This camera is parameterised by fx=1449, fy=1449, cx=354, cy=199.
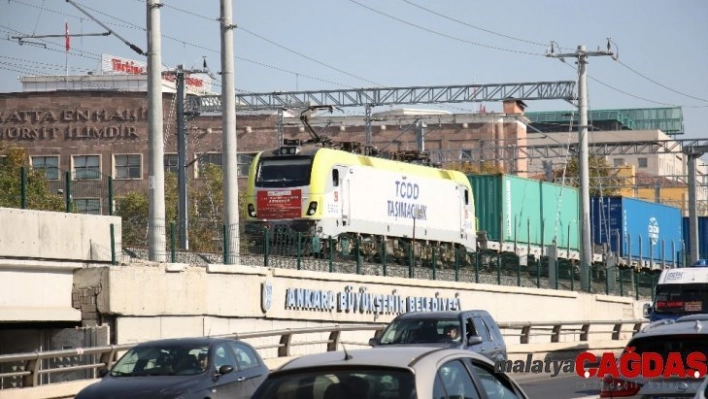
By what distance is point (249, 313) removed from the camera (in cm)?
3102

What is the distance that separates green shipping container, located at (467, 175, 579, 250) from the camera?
58.8 m

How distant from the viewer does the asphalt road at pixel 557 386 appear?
2409cm

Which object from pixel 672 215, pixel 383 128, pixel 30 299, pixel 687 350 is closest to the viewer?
pixel 687 350

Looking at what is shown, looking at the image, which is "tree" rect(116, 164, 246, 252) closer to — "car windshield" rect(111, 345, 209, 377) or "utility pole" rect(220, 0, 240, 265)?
"utility pole" rect(220, 0, 240, 265)

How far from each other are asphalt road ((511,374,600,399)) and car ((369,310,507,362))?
181 centimetres

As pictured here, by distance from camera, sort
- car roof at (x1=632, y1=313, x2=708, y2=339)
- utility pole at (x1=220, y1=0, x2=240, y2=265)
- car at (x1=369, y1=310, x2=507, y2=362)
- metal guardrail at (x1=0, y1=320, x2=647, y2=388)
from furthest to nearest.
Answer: utility pole at (x1=220, y1=0, x2=240, y2=265), car at (x1=369, y1=310, x2=507, y2=362), metal guardrail at (x1=0, y1=320, x2=647, y2=388), car roof at (x1=632, y1=313, x2=708, y2=339)

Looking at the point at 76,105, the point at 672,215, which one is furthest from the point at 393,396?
the point at 76,105

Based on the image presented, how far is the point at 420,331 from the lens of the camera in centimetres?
2177

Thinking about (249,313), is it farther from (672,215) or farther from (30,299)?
(672,215)

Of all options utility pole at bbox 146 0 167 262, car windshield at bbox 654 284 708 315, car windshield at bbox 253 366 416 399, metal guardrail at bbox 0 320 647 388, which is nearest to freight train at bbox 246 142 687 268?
metal guardrail at bbox 0 320 647 388

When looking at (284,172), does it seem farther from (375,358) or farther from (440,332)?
(375,358)

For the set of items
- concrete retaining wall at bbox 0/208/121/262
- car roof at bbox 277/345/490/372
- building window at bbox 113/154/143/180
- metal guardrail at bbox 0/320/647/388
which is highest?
building window at bbox 113/154/143/180

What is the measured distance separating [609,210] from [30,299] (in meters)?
45.0

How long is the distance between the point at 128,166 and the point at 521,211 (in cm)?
4422
